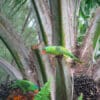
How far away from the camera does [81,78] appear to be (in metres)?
2.49

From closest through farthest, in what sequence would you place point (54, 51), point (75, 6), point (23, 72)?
point (54, 51), point (23, 72), point (75, 6)

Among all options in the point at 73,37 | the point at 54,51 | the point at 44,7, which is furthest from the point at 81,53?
the point at 54,51

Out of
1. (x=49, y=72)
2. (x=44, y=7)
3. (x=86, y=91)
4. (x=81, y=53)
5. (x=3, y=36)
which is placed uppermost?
(x=44, y=7)

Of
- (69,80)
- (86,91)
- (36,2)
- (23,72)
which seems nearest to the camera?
(69,80)

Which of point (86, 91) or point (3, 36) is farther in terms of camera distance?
point (3, 36)

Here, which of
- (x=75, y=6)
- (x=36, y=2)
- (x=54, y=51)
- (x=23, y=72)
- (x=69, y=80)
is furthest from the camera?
(x=75, y=6)

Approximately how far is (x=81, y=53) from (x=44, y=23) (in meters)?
0.42

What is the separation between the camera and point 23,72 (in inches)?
104

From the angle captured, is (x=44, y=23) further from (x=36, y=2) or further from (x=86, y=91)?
(x=86, y=91)

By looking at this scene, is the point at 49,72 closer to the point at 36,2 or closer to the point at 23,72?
the point at 23,72

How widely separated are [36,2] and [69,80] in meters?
0.91

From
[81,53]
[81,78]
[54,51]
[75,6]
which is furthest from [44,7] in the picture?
[54,51]

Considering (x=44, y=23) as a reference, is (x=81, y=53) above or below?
below

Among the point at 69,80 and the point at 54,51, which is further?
the point at 69,80
